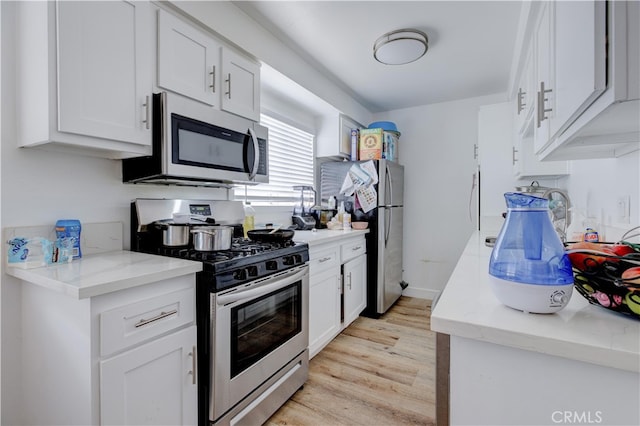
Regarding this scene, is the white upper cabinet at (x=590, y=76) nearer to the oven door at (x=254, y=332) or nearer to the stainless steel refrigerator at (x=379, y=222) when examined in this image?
the oven door at (x=254, y=332)

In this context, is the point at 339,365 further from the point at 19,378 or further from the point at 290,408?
the point at 19,378

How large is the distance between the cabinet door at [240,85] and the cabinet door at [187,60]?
0.19 ft

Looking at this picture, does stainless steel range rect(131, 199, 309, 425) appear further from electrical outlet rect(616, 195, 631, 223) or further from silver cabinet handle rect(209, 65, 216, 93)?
electrical outlet rect(616, 195, 631, 223)

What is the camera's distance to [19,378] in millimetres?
1280

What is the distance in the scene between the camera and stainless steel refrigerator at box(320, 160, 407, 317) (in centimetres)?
310

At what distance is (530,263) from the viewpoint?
71cm

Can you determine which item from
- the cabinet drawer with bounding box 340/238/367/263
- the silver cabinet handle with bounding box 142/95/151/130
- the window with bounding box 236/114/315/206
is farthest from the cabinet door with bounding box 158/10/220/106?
the cabinet drawer with bounding box 340/238/367/263

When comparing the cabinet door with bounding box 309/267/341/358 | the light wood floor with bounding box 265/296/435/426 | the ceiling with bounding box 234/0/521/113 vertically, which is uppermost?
the ceiling with bounding box 234/0/521/113

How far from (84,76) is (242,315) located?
1.23 meters

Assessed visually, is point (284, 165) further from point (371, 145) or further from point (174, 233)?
point (174, 233)

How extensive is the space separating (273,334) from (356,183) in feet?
6.24

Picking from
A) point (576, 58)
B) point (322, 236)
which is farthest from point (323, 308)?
point (576, 58)

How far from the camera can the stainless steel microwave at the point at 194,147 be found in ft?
4.88

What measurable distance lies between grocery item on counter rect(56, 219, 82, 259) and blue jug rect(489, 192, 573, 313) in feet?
5.44
